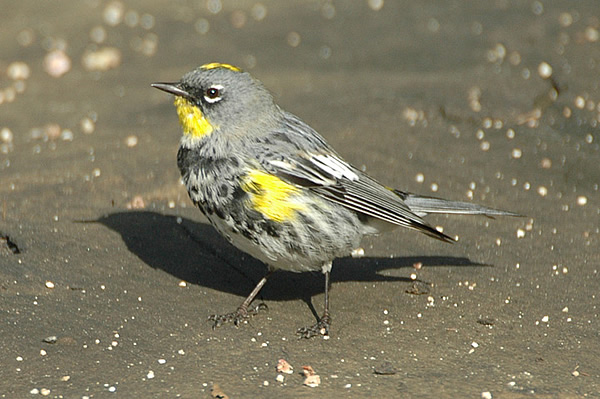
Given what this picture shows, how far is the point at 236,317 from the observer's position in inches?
224

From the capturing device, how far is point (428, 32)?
11.1 metres

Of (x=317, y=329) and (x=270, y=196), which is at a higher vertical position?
(x=270, y=196)

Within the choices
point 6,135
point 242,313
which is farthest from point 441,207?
point 6,135

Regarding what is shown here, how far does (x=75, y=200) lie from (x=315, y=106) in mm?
3217

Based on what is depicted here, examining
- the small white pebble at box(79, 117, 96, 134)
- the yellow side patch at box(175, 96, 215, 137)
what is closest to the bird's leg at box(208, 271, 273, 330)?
the yellow side patch at box(175, 96, 215, 137)

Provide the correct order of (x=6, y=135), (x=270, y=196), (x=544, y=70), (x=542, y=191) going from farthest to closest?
(x=544, y=70) → (x=6, y=135) → (x=542, y=191) → (x=270, y=196)

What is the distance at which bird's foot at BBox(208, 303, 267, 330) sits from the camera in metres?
5.64

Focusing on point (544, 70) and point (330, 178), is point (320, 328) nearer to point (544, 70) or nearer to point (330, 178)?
point (330, 178)

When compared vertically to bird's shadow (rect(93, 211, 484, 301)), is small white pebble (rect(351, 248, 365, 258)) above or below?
above

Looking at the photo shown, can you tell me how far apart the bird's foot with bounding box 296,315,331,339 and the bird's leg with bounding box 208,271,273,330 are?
1.32 feet

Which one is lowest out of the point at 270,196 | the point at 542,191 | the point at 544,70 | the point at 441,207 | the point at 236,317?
the point at 236,317

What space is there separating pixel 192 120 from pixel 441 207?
76.5 inches

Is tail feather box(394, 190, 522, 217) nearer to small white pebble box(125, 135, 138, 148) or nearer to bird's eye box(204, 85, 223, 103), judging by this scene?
bird's eye box(204, 85, 223, 103)

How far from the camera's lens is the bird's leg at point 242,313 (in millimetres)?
5656
